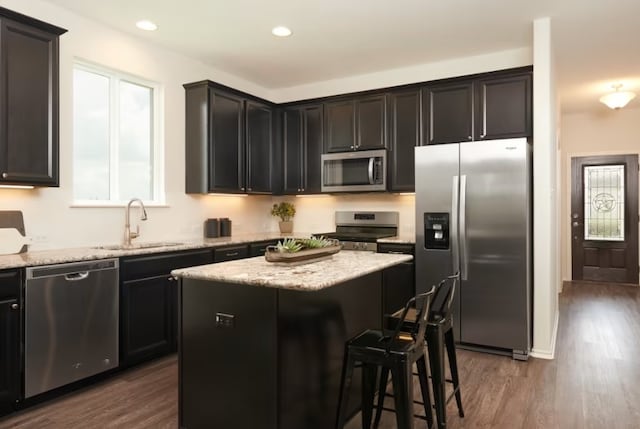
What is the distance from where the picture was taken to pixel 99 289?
3.03 m

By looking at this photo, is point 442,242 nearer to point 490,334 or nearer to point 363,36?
point 490,334

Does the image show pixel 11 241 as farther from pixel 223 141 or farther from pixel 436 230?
pixel 436 230

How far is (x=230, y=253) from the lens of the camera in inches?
163

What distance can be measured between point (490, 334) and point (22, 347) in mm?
3353

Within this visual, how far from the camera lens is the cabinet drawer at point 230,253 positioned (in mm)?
3967

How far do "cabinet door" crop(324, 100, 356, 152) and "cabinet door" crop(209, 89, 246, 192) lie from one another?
979 millimetres

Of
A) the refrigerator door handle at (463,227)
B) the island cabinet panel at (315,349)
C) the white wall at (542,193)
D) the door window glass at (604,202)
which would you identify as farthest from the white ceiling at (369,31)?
the door window glass at (604,202)

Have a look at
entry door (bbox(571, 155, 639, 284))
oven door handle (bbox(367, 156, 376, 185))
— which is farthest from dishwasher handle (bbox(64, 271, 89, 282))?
entry door (bbox(571, 155, 639, 284))

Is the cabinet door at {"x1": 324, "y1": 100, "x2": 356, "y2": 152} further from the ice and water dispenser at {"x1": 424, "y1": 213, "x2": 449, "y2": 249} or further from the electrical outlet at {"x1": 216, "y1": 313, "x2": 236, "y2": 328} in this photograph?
the electrical outlet at {"x1": 216, "y1": 313, "x2": 236, "y2": 328}

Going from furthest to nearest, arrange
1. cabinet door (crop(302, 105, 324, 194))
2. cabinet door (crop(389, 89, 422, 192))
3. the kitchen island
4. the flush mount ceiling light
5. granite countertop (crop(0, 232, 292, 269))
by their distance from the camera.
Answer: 1. the flush mount ceiling light
2. cabinet door (crop(302, 105, 324, 194))
3. cabinet door (crop(389, 89, 422, 192))
4. granite countertop (crop(0, 232, 292, 269))
5. the kitchen island

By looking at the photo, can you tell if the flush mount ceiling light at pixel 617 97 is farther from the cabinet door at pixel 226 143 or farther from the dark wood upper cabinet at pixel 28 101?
the dark wood upper cabinet at pixel 28 101

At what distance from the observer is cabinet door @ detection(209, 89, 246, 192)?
14.4 ft

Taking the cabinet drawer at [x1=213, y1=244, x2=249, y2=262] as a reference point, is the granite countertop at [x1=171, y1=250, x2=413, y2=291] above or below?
above

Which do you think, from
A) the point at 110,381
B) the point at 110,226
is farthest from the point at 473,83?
the point at 110,381
